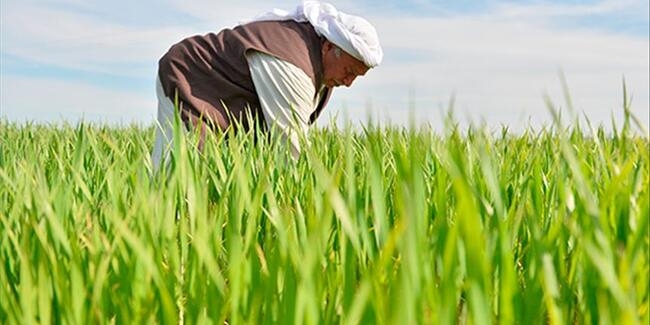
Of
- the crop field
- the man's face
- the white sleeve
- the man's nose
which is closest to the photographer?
the crop field

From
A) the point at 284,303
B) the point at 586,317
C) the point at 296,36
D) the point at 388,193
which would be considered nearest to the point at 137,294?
the point at 284,303

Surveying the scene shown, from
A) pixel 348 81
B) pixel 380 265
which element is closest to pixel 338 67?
pixel 348 81

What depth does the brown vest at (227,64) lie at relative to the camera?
98.6 inches

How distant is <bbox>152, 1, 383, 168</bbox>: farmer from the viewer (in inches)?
97.4

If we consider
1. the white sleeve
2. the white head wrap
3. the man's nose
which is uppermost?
the white head wrap

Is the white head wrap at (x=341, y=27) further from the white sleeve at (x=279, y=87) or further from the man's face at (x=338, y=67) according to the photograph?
the white sleeve at (x=279, y=87)

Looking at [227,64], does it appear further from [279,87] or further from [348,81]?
[348,81]

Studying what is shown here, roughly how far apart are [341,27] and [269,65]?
0.25 m

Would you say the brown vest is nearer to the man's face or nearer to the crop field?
the man's face

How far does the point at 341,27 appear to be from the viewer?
2516 millimetres

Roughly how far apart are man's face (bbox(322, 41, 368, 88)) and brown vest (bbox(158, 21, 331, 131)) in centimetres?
3

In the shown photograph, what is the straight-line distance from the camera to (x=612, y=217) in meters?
0.69

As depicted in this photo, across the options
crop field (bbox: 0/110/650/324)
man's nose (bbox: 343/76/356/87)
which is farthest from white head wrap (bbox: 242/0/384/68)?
crop field (bbox: 0/110/650/324)

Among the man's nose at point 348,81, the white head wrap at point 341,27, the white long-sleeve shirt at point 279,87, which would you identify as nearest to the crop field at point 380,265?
the white long-sleeve shirt at point 279,87
